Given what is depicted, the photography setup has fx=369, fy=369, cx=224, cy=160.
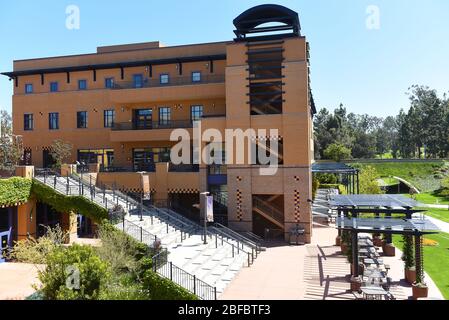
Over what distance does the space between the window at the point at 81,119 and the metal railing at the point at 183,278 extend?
23.7 m

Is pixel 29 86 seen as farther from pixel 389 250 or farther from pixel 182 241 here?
pixel 389 250

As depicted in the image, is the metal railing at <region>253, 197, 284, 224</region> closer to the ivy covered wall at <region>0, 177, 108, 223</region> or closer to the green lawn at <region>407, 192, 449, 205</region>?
the ivy covered wall at <region>0, 177, 108, 223</region>

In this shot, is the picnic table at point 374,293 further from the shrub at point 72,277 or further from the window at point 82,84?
the window at point 82,84

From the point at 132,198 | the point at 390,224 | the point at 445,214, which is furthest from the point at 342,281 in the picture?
the point at 445,214

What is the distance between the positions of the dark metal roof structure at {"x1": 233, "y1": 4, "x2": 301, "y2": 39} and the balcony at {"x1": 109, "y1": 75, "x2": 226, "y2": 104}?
205 inches

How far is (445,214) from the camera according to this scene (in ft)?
149

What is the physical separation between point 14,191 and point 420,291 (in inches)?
980

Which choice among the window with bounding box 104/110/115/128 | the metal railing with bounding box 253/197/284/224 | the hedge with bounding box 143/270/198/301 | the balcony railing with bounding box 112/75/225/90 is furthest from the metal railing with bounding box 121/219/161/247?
the window with bounding box 104/110/115/128

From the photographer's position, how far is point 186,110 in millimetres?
36062

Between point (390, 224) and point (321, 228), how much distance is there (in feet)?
57.8

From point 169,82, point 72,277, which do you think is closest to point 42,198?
point 72,277

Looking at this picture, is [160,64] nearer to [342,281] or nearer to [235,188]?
[235,188]

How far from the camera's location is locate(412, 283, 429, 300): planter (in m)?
17.0

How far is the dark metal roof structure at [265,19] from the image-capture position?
98.9 feet
